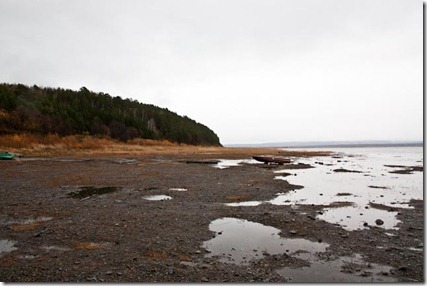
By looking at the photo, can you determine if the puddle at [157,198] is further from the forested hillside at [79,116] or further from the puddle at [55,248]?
the forested hillside at [79,116]

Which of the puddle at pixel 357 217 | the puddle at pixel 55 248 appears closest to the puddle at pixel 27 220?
the puddle at pixel 55 248

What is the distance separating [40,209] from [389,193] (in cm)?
1854

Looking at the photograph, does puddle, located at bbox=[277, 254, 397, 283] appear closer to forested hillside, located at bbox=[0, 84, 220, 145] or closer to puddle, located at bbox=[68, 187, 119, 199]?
puddle, located at bbox=[68, 187, 119, 199]

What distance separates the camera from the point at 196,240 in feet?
29.6

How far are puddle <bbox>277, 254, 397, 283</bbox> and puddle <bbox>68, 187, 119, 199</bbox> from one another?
1223 cm

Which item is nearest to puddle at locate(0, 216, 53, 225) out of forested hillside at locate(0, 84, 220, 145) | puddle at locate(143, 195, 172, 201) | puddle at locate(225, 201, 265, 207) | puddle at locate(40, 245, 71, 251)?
puddle at locate(40, 245, 71, 251)

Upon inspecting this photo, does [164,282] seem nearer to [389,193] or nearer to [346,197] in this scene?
[346,197]

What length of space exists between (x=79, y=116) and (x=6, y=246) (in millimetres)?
77001

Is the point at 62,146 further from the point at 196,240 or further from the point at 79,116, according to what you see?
the point at 196,240

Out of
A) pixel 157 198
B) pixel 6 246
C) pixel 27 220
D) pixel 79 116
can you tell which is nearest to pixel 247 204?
pixel 157 198

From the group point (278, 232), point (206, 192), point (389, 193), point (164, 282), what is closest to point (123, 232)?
point (164, 282)

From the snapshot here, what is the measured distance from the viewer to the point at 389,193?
17984 millimetres

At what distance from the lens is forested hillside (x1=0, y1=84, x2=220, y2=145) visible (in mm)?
65750

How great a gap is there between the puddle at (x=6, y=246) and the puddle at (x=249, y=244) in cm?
514
